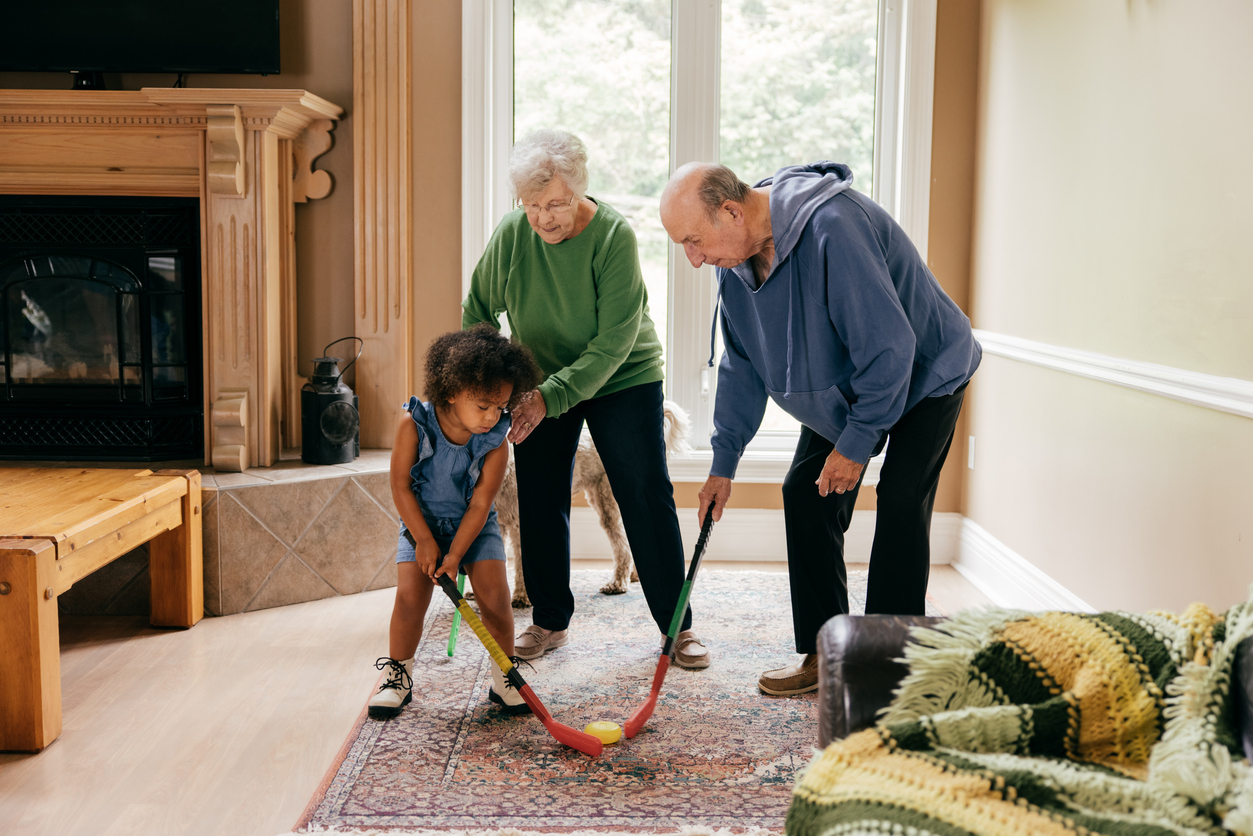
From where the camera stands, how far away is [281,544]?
292 centimetres

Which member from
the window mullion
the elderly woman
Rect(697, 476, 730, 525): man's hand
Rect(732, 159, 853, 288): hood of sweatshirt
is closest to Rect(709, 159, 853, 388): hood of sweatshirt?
Rect(732, 159, 853, 288): hood of sweatshirt

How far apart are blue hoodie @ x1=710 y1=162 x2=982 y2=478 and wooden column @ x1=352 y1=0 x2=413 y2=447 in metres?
1.61

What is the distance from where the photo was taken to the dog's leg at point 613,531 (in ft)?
9.97

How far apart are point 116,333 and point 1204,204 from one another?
305 cm

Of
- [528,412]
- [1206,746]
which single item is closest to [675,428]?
[528,412]

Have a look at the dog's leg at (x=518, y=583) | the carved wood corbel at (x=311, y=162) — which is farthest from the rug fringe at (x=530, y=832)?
the carved wood corbel at (x=311, y=162)

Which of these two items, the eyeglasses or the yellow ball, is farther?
the eyeglasses

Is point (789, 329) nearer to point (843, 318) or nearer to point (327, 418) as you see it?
point (843, 318)

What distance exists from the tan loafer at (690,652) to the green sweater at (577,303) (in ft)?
2.22

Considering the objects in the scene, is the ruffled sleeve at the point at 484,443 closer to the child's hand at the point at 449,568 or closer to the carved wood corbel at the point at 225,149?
the child's hand at the point at 449,568

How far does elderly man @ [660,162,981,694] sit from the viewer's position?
182 centimetres

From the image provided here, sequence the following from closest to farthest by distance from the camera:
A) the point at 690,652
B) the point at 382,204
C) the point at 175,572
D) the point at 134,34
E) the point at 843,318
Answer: the point at 843,318 < the point at 690,652 < the point at 175,572 < the point at 134,34 < the point at 382,204

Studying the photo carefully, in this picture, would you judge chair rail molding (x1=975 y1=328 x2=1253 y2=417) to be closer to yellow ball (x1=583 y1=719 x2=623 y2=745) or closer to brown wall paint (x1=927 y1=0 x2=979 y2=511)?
brown wall paint (x1=927 y1=0 x2=979 y2=511)

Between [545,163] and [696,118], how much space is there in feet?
4.86
